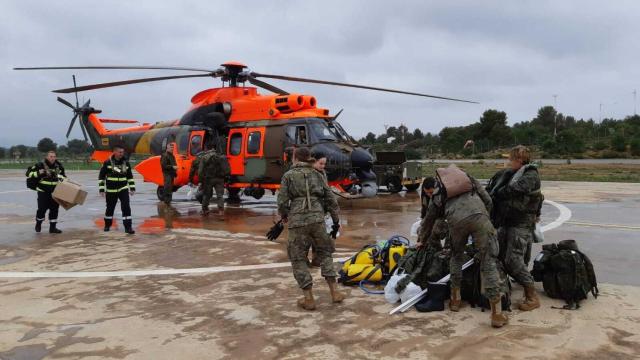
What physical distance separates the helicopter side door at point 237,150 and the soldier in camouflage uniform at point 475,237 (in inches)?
349

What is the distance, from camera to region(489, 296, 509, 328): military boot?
13.6 ft

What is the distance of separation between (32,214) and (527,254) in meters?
11.5

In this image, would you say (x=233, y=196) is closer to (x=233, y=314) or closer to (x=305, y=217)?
(x=305, y=217)

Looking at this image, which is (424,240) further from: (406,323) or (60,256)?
(60,256)

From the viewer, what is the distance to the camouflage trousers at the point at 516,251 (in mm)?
4609

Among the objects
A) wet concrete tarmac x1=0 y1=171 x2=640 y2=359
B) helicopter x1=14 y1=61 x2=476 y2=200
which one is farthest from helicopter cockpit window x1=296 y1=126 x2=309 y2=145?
wet concrete tarmac x1=0 y1=171 x2=640 y2=359

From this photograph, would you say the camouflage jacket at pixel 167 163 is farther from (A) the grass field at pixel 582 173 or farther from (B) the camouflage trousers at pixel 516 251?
(A) the grass field at pixel 582 173

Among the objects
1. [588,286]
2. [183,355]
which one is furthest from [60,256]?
[588,286]

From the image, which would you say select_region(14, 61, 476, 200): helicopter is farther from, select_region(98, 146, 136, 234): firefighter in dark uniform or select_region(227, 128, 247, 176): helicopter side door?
select_region(98, 146, 136, 234): firefighter in dark uniform

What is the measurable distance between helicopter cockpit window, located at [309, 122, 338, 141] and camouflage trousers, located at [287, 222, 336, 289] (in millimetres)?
7212

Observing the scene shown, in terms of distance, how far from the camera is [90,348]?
12.5 feet

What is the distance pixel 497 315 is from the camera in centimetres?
415

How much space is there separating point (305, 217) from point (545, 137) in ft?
191

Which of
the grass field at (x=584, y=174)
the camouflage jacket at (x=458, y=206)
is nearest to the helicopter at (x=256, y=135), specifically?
the camouflage jacket at (x=458, y=206)
